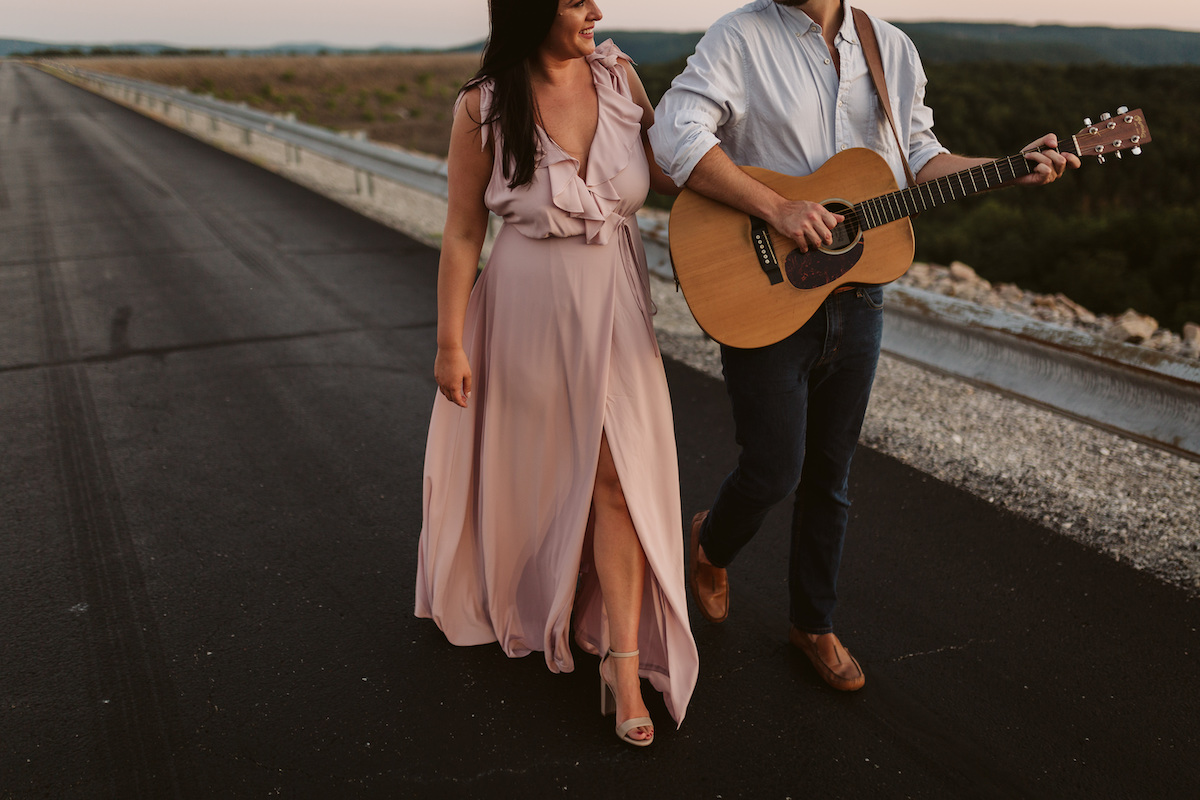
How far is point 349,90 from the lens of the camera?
2968 inches

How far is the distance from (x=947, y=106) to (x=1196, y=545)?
108 ft

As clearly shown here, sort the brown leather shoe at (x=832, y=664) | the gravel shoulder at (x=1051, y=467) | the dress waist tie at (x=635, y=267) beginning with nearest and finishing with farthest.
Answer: the dress waist tie at (x=635, y=267) → the brown leather shoe at (x=832, y=664) → the gravel shoulder at (x=1051, y=467)

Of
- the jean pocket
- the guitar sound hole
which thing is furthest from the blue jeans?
the guitar sound hole

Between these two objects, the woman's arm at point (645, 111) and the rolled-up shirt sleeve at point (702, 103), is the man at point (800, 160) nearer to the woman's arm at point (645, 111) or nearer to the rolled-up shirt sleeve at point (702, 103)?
the rolled-up shirt sleeve at point (702, 103)

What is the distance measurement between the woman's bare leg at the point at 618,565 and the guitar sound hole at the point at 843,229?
2.56 ft

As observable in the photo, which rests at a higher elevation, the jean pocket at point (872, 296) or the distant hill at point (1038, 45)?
the distant hill at point (1038, 45)

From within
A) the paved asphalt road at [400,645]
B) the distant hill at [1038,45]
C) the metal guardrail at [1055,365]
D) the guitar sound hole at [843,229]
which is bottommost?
the paved asphalt road at [400,645]

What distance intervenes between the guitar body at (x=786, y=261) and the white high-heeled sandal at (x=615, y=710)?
897 mm

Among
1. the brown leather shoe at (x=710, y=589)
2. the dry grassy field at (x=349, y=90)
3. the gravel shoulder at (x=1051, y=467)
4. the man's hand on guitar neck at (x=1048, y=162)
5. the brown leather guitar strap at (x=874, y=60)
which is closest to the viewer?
the man's hand on guitar neck at (x=1048, y=162)

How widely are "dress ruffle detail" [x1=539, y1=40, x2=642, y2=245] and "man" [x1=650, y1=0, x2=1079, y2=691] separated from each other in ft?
0.30

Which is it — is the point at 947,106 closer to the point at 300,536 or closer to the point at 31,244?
the point at 31,244

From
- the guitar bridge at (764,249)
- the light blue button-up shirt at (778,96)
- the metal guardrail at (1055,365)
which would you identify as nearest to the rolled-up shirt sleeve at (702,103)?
the light blue button-up shirt at (778,96)

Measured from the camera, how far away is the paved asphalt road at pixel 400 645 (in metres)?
2.27

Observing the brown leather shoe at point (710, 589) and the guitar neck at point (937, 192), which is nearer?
the guitar neck at point (937, 192)
